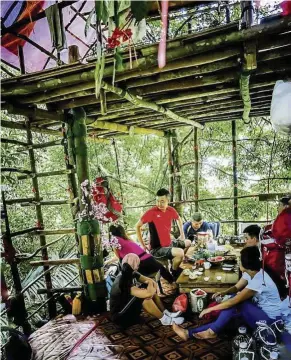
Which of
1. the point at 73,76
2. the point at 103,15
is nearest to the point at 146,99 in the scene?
the point at 73,76

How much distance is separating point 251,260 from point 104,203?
2.62m


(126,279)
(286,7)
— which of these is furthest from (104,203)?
(286,7)

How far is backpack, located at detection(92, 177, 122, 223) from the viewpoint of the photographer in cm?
512

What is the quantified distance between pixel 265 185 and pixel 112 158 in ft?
21.6

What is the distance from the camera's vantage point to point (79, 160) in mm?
5188

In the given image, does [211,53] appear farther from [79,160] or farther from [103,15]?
[79,160]

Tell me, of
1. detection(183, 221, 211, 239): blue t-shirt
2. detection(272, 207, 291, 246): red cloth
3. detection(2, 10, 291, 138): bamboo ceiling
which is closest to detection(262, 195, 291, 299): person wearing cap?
detection(272, 207, 291, 246): red cloth

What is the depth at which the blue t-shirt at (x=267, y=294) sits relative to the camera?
3.55 meters

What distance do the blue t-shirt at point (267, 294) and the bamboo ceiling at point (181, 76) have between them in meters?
2.56

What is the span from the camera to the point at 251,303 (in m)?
3.72

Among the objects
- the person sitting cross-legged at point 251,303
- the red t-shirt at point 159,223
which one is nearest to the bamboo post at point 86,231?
the red t-shirt at point 159,223

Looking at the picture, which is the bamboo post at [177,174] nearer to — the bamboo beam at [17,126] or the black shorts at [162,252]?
the black shorts at [162,252]

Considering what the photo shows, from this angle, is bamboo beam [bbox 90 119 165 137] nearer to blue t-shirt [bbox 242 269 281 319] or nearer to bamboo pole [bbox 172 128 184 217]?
bamboo pole [bbox 172 128 184 217]

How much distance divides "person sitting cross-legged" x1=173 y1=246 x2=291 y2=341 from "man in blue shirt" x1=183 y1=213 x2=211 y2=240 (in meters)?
3.01
